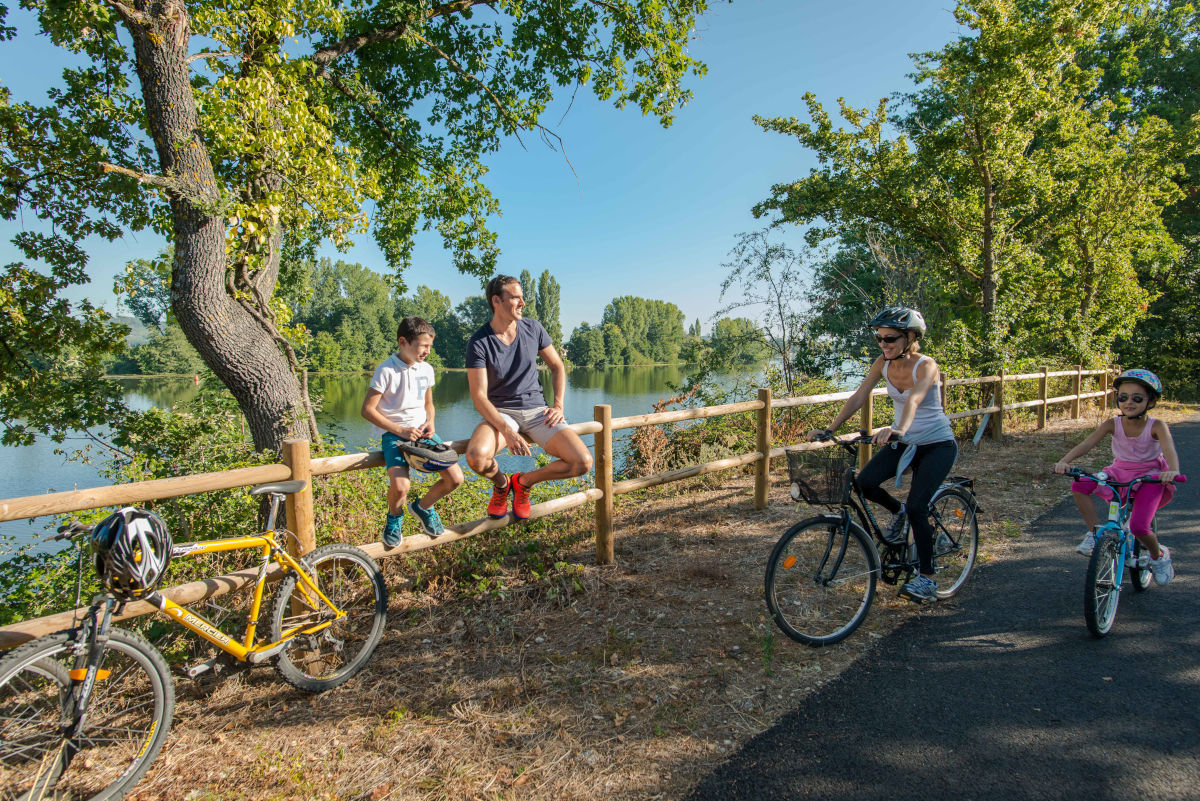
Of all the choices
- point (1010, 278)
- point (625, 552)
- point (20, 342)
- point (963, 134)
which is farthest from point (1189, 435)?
point (20, 342)

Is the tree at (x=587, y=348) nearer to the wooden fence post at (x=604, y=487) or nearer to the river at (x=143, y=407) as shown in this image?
the river at (x=143, y=407)

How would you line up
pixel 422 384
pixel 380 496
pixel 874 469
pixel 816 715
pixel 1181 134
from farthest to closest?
pixel 1181 134 → pixel 380 496 → pixel 422 384 → pixel 874 469 → pixel 816 715

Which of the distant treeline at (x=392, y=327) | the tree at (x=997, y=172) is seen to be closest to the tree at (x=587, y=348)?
the distant treeline at (x=392, y=327)

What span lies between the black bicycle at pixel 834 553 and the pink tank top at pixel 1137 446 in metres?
0.91

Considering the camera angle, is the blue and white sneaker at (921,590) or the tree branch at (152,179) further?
the tree branch at (152,179)

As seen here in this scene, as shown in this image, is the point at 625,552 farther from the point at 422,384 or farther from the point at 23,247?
the point at 23,247

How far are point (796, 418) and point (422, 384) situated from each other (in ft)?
26.8

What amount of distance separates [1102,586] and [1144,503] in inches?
22.6

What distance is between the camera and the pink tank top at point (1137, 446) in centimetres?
363

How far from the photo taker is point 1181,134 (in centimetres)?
1664

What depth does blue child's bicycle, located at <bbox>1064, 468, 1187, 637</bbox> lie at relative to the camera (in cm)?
326

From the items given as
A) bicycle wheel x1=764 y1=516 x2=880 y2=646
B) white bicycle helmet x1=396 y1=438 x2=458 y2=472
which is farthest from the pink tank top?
white bicycle helmet x1=396 y1=438 x2=458 y2=472

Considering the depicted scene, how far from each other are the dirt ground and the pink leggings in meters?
1.07

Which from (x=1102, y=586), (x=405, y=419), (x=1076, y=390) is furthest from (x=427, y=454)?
(x=1076, y=390)
